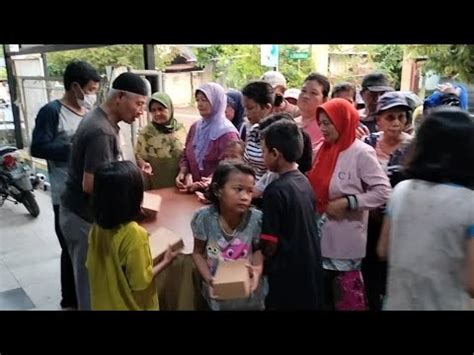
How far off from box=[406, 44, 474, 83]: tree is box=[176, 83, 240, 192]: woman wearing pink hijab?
4.52 feet

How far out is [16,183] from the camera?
148 inches

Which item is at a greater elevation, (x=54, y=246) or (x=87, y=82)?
(x=87, y=82)

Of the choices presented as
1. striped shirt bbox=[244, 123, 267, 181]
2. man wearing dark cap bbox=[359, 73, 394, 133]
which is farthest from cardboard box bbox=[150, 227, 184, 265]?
man wearing dark cap bbox=[359, 73, 394, 133]

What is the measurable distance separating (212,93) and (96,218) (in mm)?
1172

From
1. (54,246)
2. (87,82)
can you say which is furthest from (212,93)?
(54,246)

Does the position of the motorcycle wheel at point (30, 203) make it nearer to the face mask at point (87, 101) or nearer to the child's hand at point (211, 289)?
the face mask at point (87, 101)

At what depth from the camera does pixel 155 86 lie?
10.5ft

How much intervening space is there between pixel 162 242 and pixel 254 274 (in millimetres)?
393

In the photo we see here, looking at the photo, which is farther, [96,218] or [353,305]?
[353,305]

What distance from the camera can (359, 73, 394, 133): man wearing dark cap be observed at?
2539 mm

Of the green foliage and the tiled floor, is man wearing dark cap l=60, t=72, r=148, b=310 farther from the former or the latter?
the green foliage
